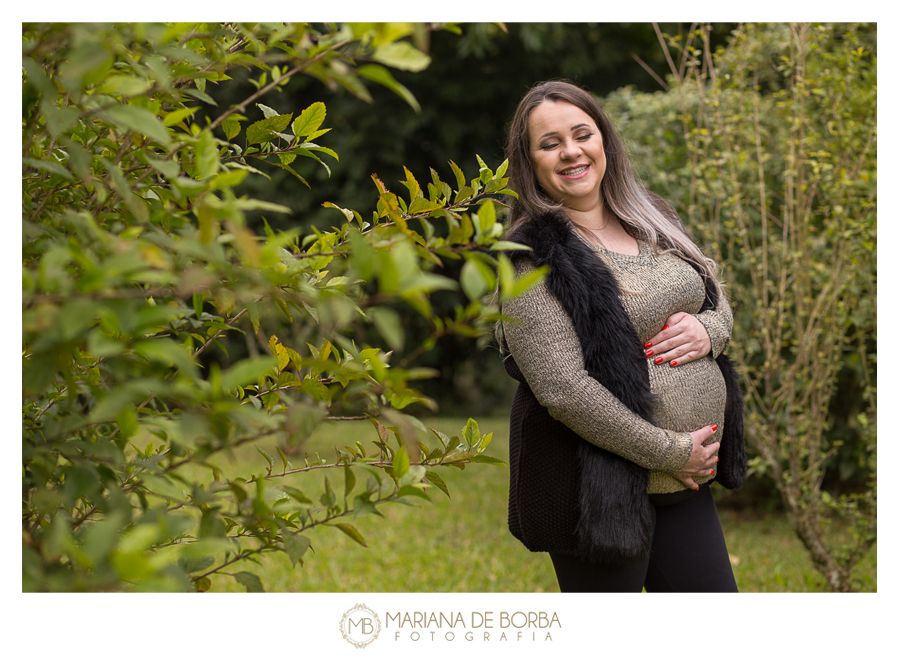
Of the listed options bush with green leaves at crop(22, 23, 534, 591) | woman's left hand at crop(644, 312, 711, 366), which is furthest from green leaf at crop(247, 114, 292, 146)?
woman's left hand at crop(644, 312, 711, 366)

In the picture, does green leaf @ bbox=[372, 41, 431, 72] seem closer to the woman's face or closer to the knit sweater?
the knit sweater

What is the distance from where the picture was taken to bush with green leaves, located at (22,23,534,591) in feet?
2.37

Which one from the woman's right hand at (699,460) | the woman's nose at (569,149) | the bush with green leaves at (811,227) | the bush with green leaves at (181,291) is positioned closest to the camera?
the bush with green leaves at (181,291)

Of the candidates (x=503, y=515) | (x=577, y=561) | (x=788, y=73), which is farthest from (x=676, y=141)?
(x=577, y=561)

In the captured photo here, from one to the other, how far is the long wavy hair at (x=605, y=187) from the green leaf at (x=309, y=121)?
64 cm

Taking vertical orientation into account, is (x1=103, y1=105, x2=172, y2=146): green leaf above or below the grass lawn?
above

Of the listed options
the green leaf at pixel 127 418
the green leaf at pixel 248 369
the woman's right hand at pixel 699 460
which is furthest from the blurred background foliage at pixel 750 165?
the woman's right hand at pixel 699 460

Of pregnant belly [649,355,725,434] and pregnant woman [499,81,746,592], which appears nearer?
pregnant woman [499,81,746,592]

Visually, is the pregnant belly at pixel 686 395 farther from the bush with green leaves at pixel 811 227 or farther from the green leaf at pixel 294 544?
the bush with green leaves at pixel 811 227

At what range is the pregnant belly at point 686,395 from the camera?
64.7 inches

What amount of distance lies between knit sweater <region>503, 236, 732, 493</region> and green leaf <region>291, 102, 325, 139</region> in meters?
0.59

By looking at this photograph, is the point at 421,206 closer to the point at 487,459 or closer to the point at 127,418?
the point at 487,459
